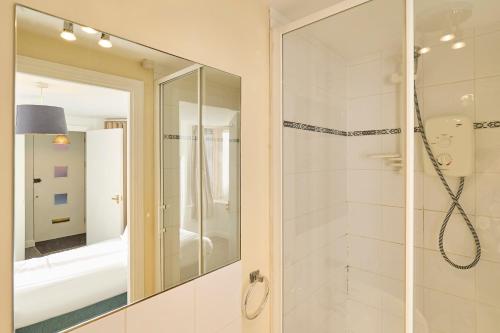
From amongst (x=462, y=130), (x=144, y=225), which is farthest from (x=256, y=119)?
(x=462, y=130)

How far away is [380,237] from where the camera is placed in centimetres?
187

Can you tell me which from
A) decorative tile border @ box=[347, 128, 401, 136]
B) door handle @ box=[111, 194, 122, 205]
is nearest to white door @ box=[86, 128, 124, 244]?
door handle @ box=[111, 194, 122, 205]

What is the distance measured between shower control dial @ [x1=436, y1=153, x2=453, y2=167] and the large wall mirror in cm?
137

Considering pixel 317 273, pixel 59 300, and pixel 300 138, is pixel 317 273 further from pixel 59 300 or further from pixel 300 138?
pixel 59 300

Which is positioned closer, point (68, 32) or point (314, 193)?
point (68, 32)

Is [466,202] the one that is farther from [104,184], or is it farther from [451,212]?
[104,184]

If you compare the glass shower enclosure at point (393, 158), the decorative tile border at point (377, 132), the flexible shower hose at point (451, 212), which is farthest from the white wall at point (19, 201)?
the flexible shower hose at point (451, 212)

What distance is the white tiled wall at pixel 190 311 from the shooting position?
0.94 m

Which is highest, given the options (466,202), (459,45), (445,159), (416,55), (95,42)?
(459,45)

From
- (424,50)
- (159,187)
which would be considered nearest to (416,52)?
(424,50)

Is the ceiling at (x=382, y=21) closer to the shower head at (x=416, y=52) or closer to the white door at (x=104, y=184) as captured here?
the shower head at (x=416, y=52)

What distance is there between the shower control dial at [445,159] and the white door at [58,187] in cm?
190

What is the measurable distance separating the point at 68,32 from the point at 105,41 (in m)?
0.11

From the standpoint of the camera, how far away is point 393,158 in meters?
1.62
